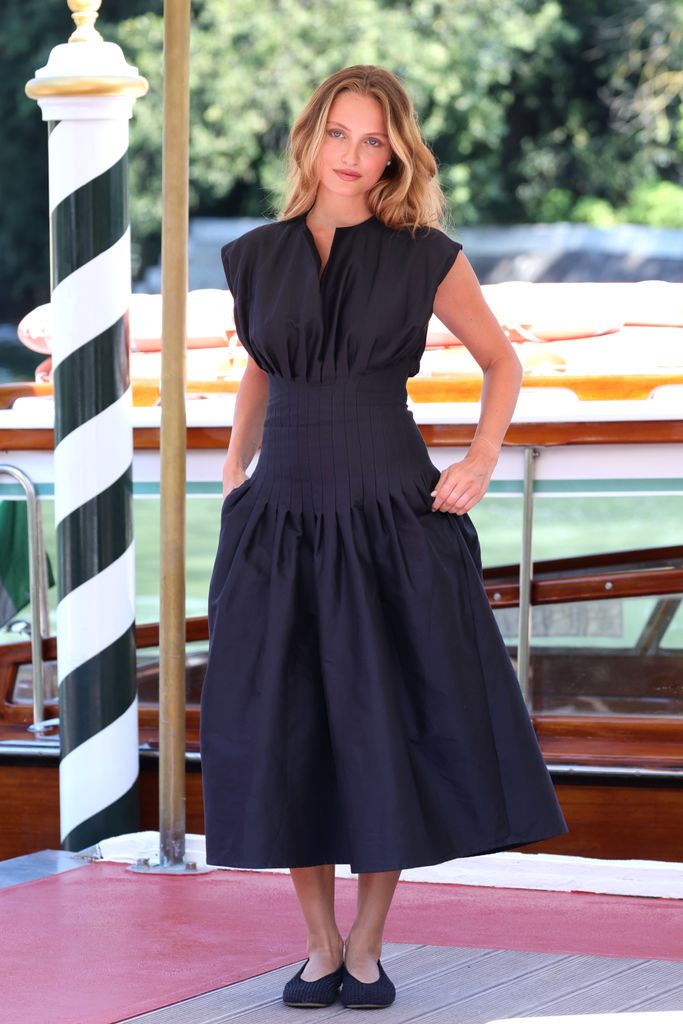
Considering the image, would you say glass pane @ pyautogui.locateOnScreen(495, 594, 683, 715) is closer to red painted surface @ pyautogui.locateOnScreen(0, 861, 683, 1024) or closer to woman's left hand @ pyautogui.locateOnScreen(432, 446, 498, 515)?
red painted surface @ pyautogui.locateOnScreen(0, 861, 683, 1024)

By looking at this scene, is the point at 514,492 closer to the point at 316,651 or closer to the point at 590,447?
the point at 590,447

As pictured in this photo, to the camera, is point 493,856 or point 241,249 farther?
point 493,856

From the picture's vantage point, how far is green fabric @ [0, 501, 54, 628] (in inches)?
176

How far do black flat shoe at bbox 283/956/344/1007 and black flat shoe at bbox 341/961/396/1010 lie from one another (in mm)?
21

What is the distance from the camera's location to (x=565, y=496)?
4047 millimetres

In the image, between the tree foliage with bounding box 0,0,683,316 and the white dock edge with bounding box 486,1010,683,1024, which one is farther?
the tree foliage with bounding box 0,0,683,316

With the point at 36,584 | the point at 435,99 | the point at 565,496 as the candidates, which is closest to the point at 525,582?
the point at 565,496

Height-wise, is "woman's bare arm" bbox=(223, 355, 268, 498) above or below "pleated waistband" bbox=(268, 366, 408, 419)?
below

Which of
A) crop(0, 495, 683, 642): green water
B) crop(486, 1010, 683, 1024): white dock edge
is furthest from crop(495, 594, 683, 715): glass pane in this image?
crop(0, 495, 683, 642): green water

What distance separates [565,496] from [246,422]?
142 centimetres

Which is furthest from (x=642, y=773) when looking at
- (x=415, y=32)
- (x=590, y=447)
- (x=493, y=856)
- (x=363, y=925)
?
(x=415, y=32)

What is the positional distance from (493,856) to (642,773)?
602 mm

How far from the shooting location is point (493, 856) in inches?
137

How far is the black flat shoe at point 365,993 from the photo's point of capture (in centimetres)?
263
